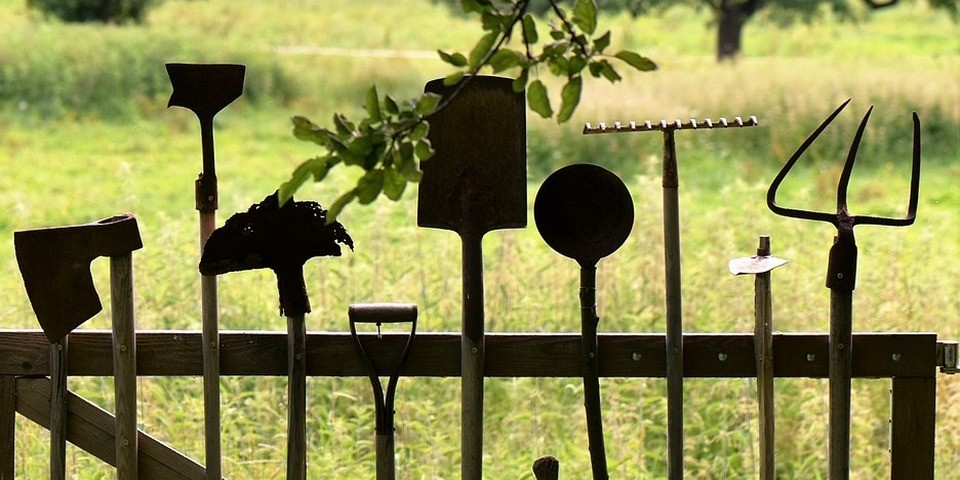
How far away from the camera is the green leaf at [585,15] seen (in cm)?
119

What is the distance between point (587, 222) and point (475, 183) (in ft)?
0.65

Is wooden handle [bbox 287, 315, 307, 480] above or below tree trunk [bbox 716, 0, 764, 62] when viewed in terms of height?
below

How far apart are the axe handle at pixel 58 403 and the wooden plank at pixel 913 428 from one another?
1.42 metres

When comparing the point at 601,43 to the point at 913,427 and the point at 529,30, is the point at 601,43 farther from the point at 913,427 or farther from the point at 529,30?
the point at 913,427

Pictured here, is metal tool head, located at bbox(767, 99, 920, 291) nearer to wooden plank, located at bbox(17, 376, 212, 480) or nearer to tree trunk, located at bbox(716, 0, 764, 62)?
wooden plank, located at bbox(17, 376, 212, 480)

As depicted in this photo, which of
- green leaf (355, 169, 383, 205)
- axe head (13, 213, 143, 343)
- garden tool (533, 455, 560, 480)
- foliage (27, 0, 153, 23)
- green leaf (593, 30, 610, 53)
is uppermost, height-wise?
foliage (27, 0, 153, 23)

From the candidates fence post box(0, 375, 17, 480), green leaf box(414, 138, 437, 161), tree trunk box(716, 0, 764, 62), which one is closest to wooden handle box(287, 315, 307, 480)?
fence post box(0, 375, 17, 480)

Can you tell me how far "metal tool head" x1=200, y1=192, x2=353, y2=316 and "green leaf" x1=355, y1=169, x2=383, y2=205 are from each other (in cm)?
86

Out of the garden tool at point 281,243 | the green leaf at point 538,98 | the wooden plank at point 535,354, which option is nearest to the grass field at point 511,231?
the wooden plank at point 535,354

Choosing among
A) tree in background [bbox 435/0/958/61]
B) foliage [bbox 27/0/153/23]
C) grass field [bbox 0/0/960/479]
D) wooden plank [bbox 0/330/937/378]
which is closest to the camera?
wooden plank [bbox 0/330/937/378]

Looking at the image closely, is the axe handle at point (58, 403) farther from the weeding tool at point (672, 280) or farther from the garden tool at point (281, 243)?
the weeding tool at point (672, 280)

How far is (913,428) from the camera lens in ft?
6.99

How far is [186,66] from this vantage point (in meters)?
2.02

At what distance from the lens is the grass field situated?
3.21 m
